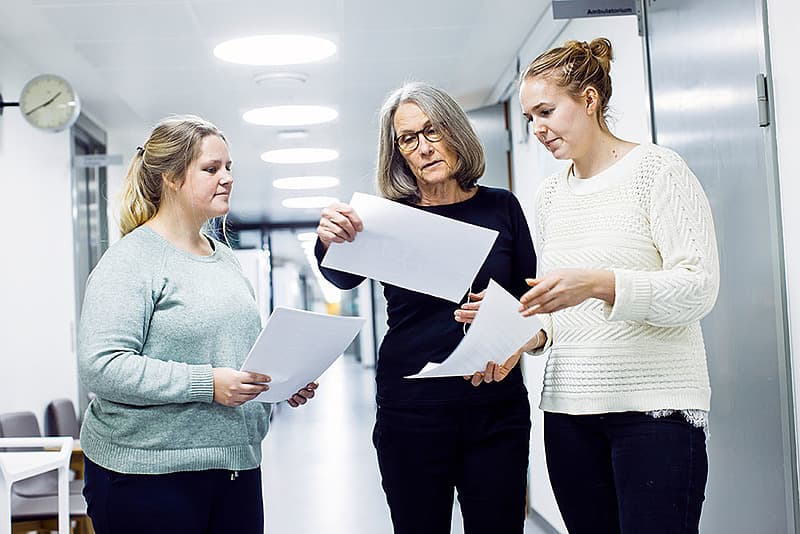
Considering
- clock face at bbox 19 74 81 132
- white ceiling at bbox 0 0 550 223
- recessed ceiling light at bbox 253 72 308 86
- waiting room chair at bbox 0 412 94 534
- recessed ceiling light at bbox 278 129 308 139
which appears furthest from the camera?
recessed ceiling light at bbox 278 129 308 139

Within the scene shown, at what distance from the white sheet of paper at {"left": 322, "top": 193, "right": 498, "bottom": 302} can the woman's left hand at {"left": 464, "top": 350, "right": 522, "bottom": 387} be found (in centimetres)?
16

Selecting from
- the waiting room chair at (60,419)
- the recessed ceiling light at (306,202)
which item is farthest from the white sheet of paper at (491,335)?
the recessed ceiling light at (306,202)

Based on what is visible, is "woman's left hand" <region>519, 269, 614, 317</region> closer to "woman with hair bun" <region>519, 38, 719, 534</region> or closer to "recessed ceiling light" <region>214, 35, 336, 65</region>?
"woman with hair bun" <region>519, 38, 719, 534</region>

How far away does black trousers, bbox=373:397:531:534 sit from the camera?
202cm

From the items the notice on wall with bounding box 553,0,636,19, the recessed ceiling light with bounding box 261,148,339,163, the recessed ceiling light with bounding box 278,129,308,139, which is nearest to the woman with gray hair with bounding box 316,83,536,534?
the notice on wall with bounding box 553,0,636,19

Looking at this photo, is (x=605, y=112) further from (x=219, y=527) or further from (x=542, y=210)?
(x=219, y=527)

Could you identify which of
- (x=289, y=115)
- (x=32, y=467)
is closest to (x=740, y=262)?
(x=32, y=467)

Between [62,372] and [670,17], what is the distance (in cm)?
440

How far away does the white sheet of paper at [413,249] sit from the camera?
1.82m

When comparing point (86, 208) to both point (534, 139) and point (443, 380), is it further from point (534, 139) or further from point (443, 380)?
point (443, 380)

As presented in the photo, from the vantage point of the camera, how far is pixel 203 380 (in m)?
1.90

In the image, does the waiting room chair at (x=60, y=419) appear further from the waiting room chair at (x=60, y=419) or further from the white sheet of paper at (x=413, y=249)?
the white sheet of paper at (x=413, y=249)

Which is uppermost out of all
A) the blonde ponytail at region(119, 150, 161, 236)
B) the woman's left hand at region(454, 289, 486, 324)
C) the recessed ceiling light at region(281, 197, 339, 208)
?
the recessed ceiling light at region(281, 197, 339, 208)

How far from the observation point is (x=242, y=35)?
459 cm
